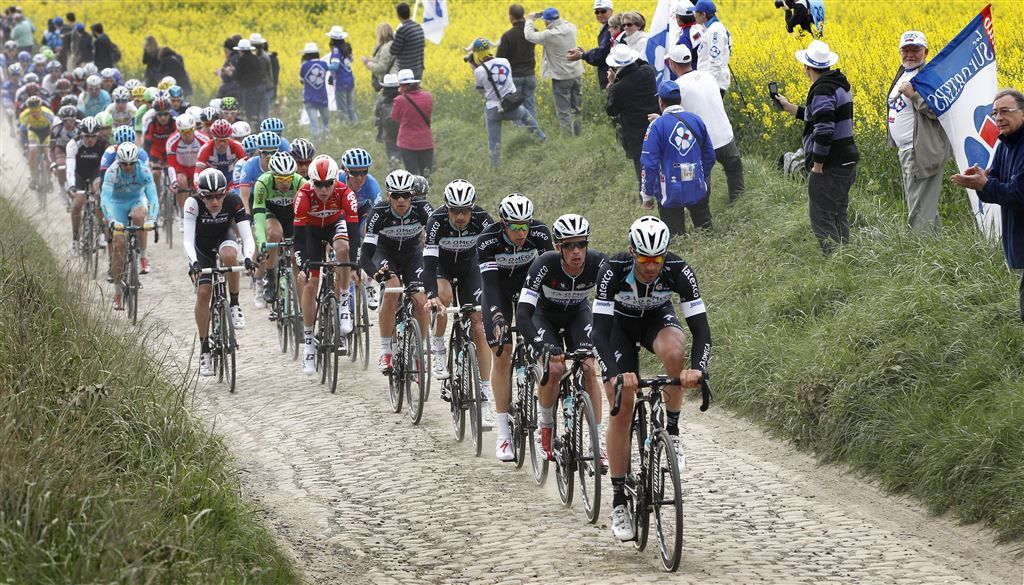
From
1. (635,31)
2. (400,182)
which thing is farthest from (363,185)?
(635,31)

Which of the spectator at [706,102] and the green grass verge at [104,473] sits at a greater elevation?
the spectator at [706,102]

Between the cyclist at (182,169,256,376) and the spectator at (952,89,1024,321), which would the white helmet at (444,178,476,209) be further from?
the spectator at (952,89,1024,321)

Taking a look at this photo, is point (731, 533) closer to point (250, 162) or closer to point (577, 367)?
point (577, 367)

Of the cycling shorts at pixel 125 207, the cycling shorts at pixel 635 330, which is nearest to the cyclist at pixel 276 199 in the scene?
the cycling shorts at pixel 125 207

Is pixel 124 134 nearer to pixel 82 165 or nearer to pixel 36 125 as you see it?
pixel 82 165

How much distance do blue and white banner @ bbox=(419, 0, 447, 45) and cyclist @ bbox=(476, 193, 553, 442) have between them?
47.5 ft

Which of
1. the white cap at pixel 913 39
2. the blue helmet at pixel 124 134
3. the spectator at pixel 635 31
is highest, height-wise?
the spectator at pixel 635 31

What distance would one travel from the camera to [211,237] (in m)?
15.2

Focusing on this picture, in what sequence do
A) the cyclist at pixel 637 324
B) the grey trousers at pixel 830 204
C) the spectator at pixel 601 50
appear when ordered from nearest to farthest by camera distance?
1. the cyclist at pixel 637 324
2. the grey trousers at pixel 830 204
3. the spectator at pixel 601 50

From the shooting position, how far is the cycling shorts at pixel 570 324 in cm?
1045

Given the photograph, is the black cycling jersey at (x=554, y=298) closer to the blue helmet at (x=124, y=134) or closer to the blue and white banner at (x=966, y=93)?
the blue and white banner at (x=966, y=93)

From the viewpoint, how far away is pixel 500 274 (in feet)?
37.1

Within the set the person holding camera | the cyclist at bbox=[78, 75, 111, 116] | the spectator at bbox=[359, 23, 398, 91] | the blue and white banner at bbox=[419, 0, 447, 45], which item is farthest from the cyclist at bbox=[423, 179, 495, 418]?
the cyclist at bbox=[78, 75, 111, 116]

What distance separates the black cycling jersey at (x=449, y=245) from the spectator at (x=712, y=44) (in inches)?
206
